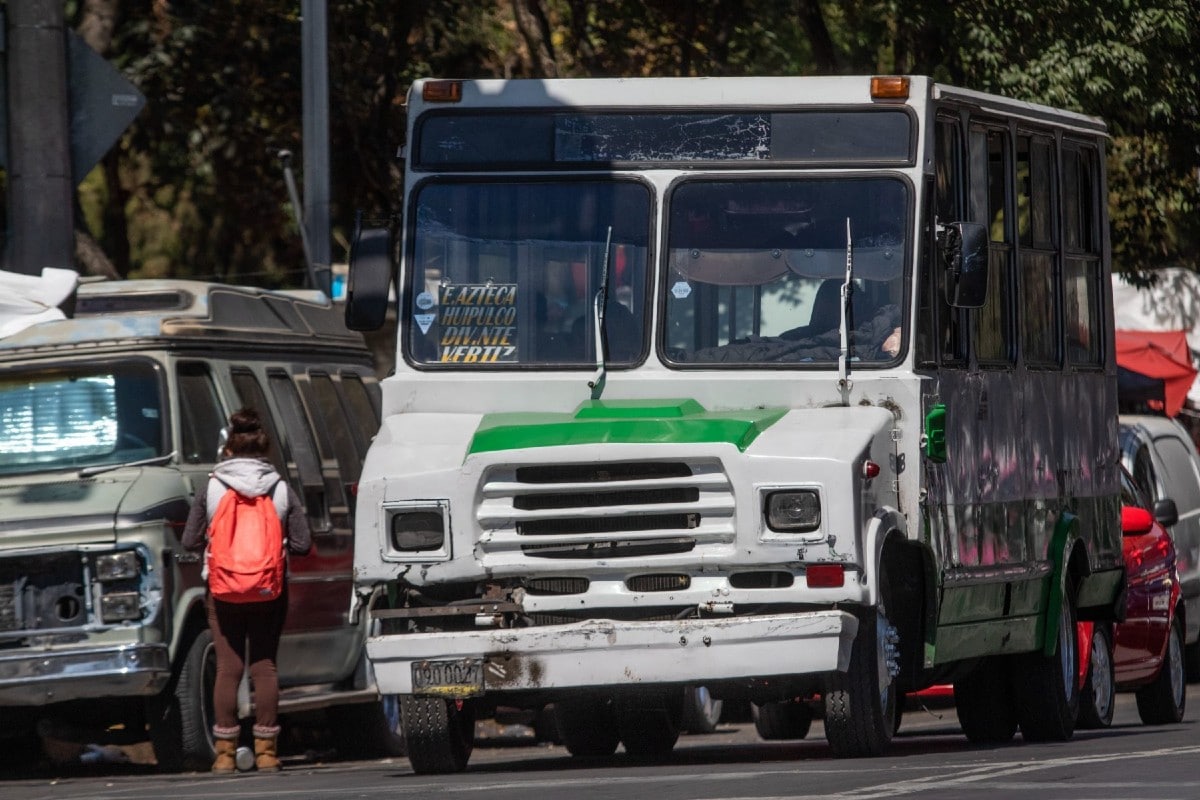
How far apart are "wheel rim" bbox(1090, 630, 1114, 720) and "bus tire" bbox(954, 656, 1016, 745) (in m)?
0.99

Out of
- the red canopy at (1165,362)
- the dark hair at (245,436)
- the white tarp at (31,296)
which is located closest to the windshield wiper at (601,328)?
the dark hair at (245,436)

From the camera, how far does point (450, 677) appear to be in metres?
9.76

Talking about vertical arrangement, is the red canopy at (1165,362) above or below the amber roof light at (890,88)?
below

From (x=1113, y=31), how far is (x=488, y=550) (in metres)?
10.2

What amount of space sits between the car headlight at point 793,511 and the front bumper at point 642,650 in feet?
1.06

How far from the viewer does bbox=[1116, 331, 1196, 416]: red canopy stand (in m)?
25.4

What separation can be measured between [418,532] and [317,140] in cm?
706

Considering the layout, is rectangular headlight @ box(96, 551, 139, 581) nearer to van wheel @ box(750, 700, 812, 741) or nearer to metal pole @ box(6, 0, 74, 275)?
metal pole @ box(6, 0, 74, 275)

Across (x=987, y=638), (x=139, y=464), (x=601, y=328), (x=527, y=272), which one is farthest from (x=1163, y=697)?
(x=139, y=464)

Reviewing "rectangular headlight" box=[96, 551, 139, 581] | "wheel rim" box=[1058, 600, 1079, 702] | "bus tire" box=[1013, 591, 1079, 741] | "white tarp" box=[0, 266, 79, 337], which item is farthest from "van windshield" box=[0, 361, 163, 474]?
"wheel rim" box=[1058, 600, 1079, 702]

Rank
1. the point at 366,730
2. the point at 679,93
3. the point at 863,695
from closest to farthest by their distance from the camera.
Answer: the point at 863,695 → the point at 679,93 → the point at 366,730

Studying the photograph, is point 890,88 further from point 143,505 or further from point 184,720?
Result: point 184,720

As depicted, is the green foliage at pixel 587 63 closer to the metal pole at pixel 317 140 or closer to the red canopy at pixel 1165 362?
the red canopy at pixel 1165 362

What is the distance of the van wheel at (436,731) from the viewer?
10.3 meters
